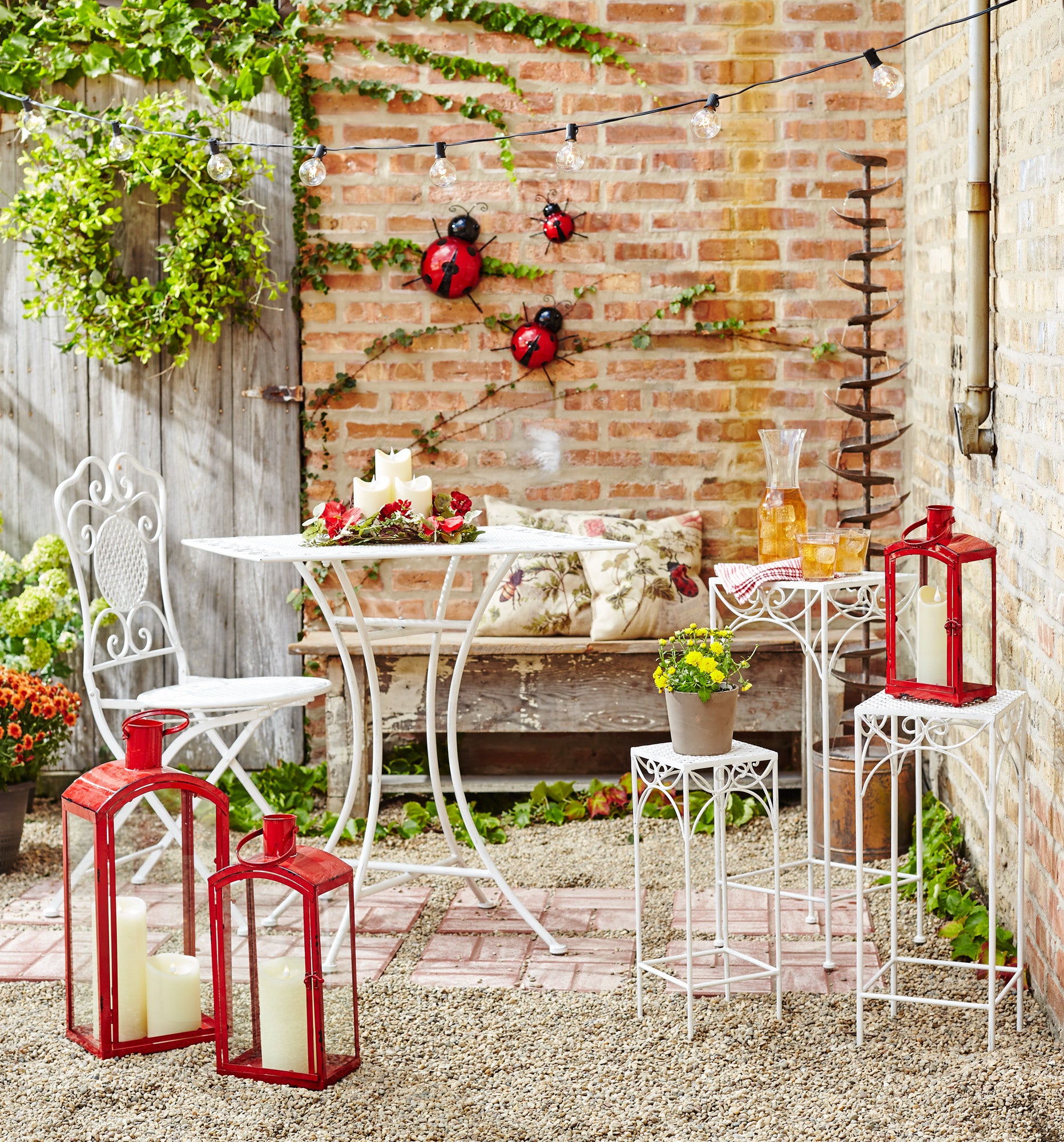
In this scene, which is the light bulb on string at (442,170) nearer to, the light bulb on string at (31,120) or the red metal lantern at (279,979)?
the light bulb on string at (31,120)

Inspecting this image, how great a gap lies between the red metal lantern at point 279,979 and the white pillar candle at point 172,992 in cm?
12

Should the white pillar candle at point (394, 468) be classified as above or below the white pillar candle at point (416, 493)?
above

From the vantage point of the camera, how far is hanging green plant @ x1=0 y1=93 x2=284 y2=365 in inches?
160

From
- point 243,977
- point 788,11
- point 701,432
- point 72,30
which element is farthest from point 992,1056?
point 72,30

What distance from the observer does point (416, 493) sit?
114 inches

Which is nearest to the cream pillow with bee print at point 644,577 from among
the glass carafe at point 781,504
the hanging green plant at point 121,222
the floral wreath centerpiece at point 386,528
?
the glass carafe at point 781,504

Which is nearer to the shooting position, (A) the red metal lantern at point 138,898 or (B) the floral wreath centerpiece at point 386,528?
(A) the red metal lantern at point 138,898

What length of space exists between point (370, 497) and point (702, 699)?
0.85 metres

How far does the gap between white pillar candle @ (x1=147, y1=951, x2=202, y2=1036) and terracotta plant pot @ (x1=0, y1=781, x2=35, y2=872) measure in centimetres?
137

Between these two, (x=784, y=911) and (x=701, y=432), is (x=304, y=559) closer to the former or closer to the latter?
(x=784, y=911)

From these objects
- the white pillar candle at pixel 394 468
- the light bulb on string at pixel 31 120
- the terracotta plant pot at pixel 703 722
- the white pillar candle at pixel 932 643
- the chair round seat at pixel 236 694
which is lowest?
the chair round seat at pixel 236 694

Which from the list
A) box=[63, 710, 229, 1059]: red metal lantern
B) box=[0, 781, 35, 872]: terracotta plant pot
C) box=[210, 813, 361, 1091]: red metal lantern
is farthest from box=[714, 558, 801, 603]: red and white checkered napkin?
box=[0, 781, 35, 872]: terracotta plant pot

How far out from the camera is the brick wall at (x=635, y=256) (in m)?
4.11

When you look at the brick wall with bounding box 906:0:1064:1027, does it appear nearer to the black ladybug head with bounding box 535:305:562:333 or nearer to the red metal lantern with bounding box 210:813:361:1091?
the black ladybug head with bounding box 535:305:562:333
